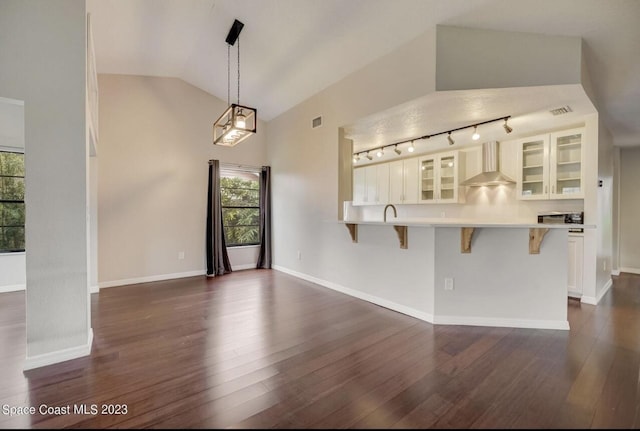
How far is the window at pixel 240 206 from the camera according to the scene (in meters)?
5.60

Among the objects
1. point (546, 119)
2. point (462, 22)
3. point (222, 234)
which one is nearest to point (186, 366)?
point (222, 234)

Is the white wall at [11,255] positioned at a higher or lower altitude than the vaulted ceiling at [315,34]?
lower

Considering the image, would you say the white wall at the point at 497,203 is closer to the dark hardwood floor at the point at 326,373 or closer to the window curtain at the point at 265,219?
the dark hardwood floor at the point at 326,373

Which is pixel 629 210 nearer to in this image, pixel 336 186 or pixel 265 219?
pixel 336 186

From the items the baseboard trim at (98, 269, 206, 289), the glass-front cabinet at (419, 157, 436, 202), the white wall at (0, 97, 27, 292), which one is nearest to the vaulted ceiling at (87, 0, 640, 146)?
the white wall at (0, 97, 27, 292)

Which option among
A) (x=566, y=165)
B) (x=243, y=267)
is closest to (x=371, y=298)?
(x=243, y=267)

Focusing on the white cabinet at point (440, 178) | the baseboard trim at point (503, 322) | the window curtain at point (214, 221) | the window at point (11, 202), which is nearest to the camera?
the baseboard trim at point (503, 322)

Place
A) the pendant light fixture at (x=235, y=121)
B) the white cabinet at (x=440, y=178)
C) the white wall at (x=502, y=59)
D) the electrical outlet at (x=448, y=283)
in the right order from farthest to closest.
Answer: the white cabinet at (x=440, y=178) < the pendant light fixture at (x=235, y=121) < the electrical outlet at (x=448, y=283) < the white wall at (x=502, y=59)

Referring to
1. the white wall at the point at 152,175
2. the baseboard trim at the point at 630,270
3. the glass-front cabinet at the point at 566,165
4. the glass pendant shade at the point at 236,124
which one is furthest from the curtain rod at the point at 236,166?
the baseboard trim at the point at 630,270

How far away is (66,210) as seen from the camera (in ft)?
7.49

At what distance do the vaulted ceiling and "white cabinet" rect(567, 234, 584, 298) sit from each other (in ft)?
6.26

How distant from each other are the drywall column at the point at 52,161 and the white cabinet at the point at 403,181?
16.5ft

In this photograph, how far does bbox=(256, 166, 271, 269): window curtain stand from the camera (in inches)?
227

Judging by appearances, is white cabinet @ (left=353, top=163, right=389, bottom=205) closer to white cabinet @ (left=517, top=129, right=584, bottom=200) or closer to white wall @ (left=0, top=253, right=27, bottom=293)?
white cabinet @ (left=517, top=129, right=584, bottom=200)
